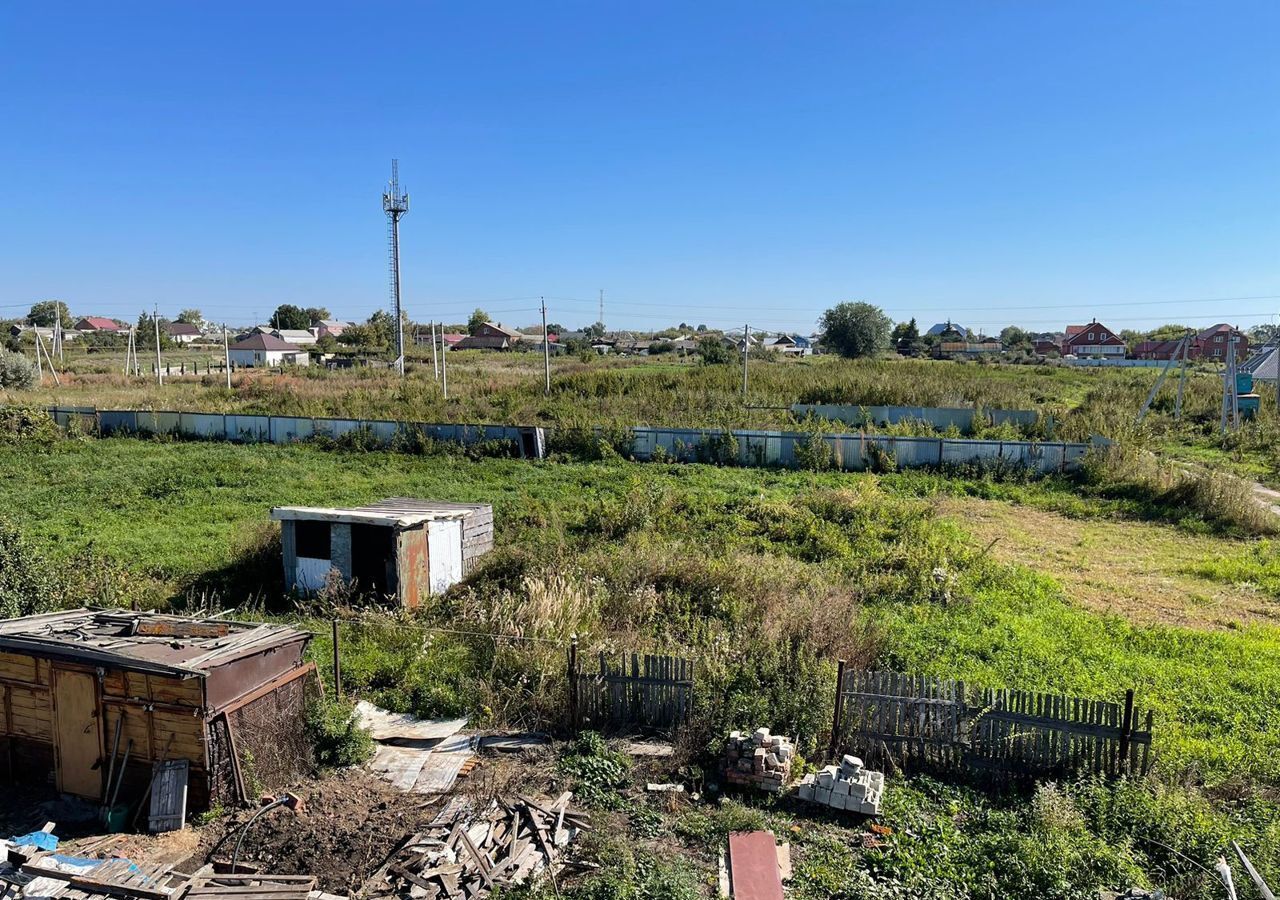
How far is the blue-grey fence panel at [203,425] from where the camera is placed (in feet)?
85.9

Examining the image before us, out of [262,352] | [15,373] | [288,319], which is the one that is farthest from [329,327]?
[15,373]

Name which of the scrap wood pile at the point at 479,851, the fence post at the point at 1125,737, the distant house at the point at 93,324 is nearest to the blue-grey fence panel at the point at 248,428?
the scrap wood pile at the point at 479,851

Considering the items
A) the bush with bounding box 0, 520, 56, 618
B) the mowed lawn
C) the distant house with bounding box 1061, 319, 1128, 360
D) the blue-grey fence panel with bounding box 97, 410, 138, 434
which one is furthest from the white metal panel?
the distant house with bounding box 1061, 319, 1128, 360

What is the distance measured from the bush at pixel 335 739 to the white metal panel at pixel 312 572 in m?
4.37

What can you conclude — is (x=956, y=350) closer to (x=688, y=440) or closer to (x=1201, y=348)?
(x=1201, y=348)

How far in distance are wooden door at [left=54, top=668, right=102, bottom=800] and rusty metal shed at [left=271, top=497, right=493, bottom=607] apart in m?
4.60

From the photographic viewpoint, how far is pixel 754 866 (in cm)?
587

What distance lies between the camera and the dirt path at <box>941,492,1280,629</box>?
11.6 metres

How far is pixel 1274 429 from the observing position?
989 inches

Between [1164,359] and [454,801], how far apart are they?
72289 millimetres

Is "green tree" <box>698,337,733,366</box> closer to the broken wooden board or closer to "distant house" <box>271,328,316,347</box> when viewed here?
"distant house" <box>271,328,316,347</box>

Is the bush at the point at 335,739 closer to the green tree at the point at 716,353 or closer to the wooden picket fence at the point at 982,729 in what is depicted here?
the wooden picket fence at the point at 982,729

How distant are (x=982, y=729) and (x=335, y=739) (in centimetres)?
578

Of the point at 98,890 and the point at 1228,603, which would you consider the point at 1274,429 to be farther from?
the point at 98,890
